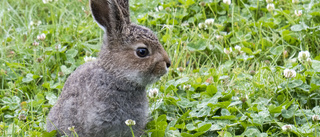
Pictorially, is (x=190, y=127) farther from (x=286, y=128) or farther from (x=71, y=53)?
(x=71, y=53)

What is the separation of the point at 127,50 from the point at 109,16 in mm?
390

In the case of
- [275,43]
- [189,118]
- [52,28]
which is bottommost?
[189,118]

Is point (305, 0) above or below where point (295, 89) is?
above

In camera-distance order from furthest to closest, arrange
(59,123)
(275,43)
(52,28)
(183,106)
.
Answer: (52,28), (275,43), (183,106), (59,123)

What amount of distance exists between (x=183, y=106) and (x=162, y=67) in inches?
39.7

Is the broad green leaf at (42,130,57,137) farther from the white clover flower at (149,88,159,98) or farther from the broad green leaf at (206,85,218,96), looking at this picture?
the broad green leaf at (206,85,218,96)

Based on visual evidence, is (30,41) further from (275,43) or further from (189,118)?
(275,43)

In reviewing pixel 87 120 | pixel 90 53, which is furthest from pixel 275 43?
pixel 87 120

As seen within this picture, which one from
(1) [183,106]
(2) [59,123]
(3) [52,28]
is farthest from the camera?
(3) [52,28]

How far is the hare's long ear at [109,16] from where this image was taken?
4832 mm

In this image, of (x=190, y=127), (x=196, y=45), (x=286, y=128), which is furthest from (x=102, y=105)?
(x=196, y=45)

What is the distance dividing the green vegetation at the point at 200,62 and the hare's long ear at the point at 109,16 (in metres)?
1.22

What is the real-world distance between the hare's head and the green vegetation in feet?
2.62

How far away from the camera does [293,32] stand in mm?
7078
